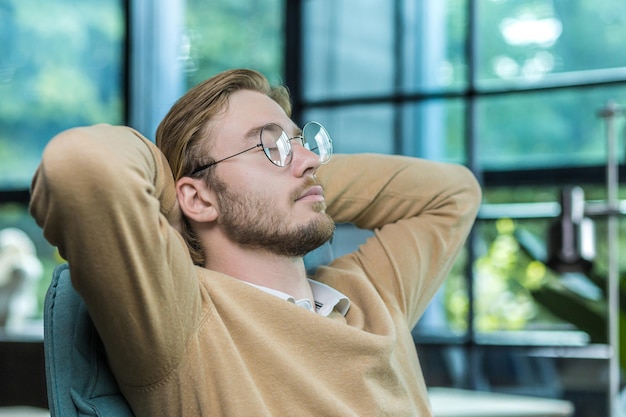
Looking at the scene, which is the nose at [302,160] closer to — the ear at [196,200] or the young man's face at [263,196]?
the young man's face at [263,196]

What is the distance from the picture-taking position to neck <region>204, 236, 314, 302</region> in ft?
4.91

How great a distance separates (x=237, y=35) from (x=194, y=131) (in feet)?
12.6

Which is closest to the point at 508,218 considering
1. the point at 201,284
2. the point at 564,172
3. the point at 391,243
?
the point at 564,172

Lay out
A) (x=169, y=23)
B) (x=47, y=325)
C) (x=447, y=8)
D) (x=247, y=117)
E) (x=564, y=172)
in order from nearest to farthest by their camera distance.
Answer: (x=47, y=325) < (x=247, y=117) < (x=564, y=172) < (x=447, y=8) < (x=169, y=23)

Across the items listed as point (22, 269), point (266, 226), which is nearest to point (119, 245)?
point (266, 226)

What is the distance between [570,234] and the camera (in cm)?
278

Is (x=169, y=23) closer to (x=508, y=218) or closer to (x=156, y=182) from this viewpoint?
(x=508, y=218)

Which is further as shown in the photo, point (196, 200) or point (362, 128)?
point (362, 128)

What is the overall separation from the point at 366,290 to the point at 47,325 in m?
0.53

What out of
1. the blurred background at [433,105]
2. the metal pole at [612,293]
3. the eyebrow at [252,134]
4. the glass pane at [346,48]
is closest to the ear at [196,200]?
the eyebrow at [252,134]

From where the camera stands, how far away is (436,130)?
15.6 feet

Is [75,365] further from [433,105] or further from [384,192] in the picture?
[433,105]

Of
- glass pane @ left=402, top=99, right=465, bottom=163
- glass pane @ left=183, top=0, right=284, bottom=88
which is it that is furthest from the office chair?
glass pane @ left=183, top=0, right=284, bottom=88

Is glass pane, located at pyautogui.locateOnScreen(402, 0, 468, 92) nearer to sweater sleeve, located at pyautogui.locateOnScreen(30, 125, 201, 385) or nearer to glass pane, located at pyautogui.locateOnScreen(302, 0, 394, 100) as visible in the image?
glass pane, located at pyautogui.locateOnScreen(302, 0, 394, 100)
